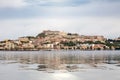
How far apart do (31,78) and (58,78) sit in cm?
244

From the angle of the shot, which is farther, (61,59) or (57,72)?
(61,59)

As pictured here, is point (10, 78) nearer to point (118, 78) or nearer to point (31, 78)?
point (31, 78)

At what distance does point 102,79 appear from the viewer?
3042cm

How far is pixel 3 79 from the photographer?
100ft

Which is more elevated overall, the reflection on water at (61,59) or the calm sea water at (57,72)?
the calm sea water at (57,72)

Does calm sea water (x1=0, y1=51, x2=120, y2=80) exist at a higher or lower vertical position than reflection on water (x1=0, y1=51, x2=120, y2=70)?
higher

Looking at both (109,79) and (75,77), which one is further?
(75,77)

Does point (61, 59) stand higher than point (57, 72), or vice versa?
point (57, 72)

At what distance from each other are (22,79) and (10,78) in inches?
50.6

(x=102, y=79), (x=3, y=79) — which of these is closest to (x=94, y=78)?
(x=102, y=79)

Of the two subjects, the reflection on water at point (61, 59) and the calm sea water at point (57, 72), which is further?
the reflection on water at point (61, 59)

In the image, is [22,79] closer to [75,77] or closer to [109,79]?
[75,77]

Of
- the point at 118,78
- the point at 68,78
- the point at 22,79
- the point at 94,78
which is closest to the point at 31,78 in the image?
the point at 22,79

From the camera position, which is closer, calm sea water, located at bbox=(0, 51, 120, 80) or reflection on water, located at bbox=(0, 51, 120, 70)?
calm sea water, located at bbox=(0, 51, 120, 80)
